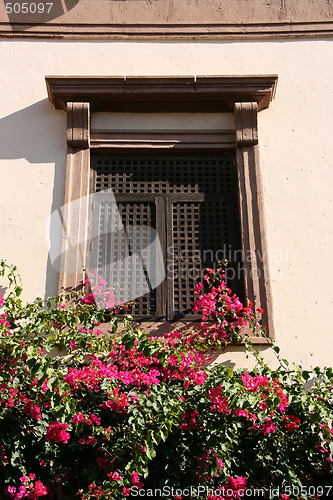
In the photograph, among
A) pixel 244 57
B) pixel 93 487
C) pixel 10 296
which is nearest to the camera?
pixel 93 487

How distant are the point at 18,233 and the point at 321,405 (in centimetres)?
306

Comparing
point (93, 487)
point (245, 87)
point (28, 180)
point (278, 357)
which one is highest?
point (245, 87)

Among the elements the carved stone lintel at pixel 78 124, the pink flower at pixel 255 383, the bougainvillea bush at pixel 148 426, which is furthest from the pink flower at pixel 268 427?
the carved stone lintel at pixel 78 124

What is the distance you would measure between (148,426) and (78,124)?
121 inches

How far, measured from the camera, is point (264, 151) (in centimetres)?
644

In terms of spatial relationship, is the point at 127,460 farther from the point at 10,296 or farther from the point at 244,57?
the point at 244,57

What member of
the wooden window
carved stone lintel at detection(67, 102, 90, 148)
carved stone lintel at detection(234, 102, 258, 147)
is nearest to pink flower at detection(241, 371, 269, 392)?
the wooden window

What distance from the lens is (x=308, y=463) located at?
195 inches

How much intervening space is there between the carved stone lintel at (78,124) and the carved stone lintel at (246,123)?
1434 millimetres

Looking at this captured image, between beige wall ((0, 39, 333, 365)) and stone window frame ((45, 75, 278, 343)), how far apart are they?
146mm

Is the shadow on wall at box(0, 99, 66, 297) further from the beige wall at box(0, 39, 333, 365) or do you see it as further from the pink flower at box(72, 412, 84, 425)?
the pink flower at box(72, 412, 84, 425)

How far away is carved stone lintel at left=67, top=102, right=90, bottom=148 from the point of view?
20.8 ft

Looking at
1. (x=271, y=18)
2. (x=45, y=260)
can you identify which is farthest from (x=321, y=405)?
(x=271, y=18)

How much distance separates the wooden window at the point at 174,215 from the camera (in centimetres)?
600
